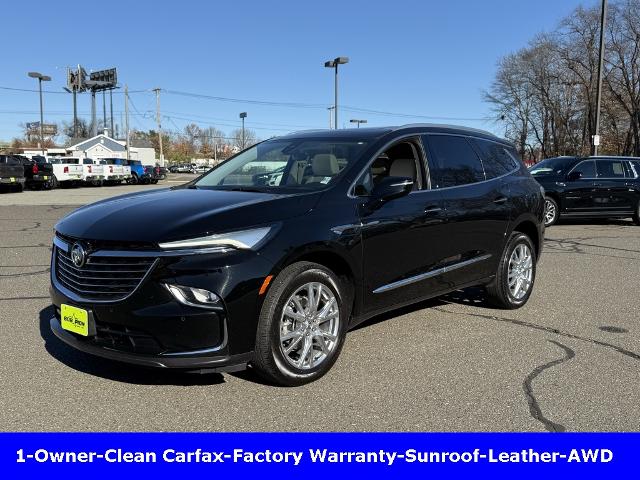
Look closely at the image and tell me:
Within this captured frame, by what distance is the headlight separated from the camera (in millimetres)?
3385

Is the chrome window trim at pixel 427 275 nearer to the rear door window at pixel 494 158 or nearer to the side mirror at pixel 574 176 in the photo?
the rear door window at pixel 494 158

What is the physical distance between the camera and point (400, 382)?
4.00 m

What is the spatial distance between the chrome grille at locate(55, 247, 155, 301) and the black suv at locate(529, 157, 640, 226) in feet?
38.3

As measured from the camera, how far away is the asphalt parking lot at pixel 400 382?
3.41 m

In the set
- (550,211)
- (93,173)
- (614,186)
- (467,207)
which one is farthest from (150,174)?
(467,207)

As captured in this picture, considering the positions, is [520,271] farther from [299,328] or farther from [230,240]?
[230,240]

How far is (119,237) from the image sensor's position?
349 cm

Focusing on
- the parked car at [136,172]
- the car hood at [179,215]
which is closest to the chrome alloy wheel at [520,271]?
the car hood at [179,215]

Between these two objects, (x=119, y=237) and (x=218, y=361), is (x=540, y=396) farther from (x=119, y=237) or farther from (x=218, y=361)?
(x=119, y=237)

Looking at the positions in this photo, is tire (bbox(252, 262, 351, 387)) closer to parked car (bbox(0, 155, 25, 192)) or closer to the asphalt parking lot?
the asphalt parking lot

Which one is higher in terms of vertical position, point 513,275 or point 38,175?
point 38,175

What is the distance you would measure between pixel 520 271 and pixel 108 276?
4179 millimetres

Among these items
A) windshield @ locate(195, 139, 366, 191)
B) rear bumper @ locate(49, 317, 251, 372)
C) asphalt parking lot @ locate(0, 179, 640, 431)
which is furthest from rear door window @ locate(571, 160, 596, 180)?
rear bumper @ locate(49, 317, 251, 372)
